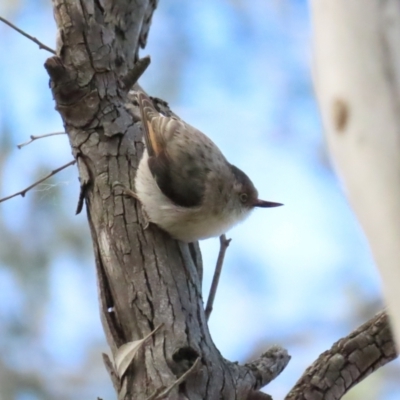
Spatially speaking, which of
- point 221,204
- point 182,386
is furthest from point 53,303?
point 182,386

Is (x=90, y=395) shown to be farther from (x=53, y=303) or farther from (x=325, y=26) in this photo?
(x=325, y=26)

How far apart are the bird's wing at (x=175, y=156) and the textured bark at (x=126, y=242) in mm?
41

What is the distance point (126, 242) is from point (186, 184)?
0.42 meters

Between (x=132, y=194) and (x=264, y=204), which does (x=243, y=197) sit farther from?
(x=132, y=194)

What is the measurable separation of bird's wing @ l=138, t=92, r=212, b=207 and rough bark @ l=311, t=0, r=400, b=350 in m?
1.06

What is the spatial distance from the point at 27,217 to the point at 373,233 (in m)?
2.86

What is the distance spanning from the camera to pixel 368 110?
0.62 meters

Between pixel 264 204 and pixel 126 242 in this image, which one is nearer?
pixel 126 242

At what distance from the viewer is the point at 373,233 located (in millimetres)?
607

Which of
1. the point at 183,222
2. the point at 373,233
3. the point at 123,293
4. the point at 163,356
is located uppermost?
the point at 183,222

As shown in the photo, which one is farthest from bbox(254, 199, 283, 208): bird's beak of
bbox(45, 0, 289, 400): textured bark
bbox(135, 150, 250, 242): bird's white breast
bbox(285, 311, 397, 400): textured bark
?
bbox(285, 311, 397, 400): textured bark

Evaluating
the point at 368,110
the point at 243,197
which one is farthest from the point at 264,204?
the point at 368,110

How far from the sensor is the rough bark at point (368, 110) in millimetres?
598

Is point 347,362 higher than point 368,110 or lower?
lower
